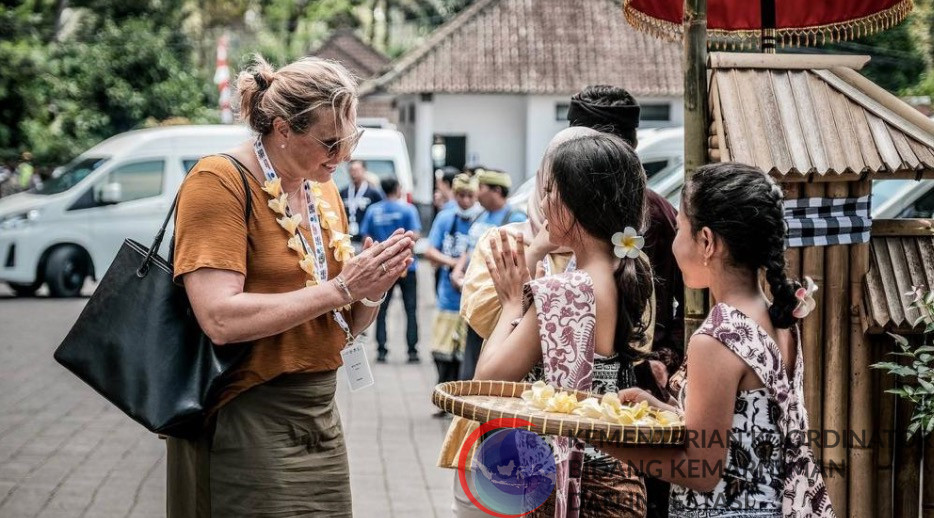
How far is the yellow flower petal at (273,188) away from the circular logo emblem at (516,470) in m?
0.91

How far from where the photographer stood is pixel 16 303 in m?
15.5

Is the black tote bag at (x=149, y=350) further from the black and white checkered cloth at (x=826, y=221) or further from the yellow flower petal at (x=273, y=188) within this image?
the black and white checkered cloth at (x=826, y=221)

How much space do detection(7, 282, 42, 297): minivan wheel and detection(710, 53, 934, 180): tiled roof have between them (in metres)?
14.3

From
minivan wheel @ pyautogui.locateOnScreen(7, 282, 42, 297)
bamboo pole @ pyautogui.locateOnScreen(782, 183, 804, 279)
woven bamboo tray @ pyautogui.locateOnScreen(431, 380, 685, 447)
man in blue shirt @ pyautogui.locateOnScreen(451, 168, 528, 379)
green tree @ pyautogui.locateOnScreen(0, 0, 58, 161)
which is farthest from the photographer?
green tree @ pyautogui.locateOnScreen(0, 0, 58, 161)

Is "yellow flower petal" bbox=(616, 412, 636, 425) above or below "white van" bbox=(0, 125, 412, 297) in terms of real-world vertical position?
below

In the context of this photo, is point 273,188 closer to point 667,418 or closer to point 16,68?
point 667,418

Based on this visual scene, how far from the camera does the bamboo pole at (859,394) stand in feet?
12.9

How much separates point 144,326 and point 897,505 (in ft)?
8.90

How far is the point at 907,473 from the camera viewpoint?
159 inches

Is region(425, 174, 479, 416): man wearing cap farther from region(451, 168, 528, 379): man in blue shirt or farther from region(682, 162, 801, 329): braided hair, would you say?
region(682, 162, 801, 329): braided hair

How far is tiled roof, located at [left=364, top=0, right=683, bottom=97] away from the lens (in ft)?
94.7

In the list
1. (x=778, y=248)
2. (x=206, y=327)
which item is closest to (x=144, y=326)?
(x=206, y=327)

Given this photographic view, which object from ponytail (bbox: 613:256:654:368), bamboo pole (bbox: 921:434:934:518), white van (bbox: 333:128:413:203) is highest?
white van (bbox: 333:128:413:203)

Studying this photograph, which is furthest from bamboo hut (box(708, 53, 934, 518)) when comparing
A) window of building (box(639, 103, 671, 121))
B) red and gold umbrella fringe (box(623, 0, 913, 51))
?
window of building (box(639, 103, 671, 121))
